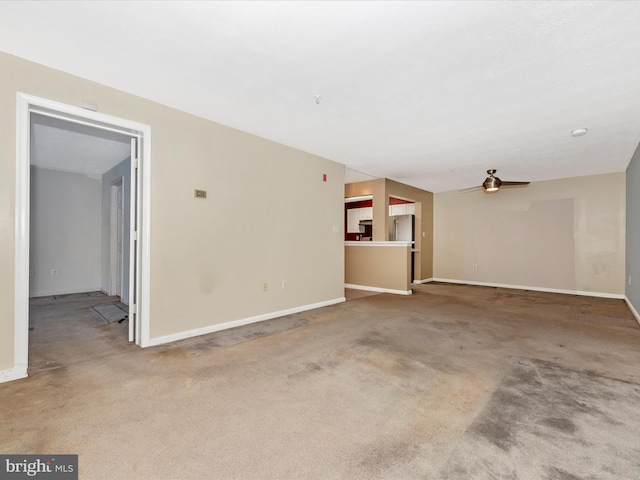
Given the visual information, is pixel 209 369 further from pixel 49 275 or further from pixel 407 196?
pixel 407 196

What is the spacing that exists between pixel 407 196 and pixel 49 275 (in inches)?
301

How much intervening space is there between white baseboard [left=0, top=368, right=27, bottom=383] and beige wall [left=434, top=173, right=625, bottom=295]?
317 inches

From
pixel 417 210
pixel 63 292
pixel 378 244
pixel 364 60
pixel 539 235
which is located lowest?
pixel 63 292

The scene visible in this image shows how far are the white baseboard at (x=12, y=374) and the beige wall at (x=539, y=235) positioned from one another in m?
8.05

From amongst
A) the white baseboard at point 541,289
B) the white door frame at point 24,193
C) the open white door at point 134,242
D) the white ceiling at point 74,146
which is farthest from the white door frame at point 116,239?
the white baseboard at point 541,289

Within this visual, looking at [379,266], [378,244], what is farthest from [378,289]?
[378,244]

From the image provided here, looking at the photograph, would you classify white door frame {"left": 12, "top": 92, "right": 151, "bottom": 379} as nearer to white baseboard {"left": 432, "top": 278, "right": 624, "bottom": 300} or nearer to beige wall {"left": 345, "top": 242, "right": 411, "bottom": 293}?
beige wall {"left": 345, "top": 242, "right": 411, "bottom": 293}

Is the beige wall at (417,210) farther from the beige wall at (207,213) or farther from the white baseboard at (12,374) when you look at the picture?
the white baseboard at (12,374)

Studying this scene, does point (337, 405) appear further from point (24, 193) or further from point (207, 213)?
point (24, 193)

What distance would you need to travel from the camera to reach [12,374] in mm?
2240

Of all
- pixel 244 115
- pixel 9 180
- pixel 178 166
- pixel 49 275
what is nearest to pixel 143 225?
pixel 178 166

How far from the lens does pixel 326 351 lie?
2885 mm

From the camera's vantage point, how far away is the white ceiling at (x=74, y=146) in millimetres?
3683

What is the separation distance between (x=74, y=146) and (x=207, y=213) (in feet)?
9.58
